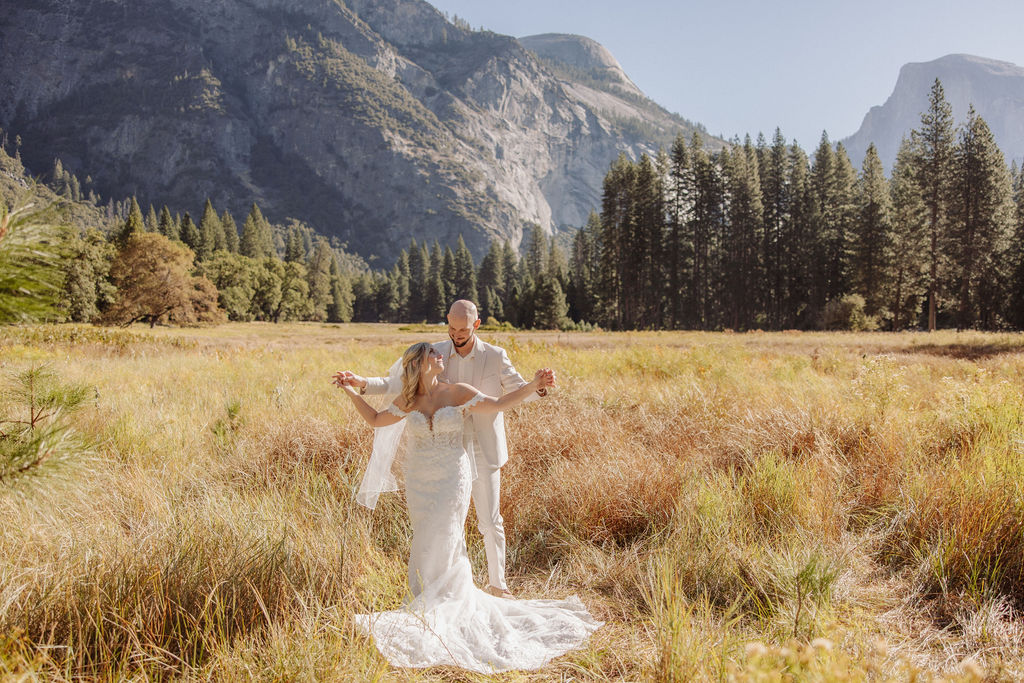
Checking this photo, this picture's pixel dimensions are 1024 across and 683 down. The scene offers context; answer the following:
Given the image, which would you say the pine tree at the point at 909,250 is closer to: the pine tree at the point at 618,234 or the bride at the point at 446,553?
the pine tree at the point at 618,234

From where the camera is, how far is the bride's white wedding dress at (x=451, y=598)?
3.07 meters

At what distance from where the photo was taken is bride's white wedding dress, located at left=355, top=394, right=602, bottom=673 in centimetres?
307

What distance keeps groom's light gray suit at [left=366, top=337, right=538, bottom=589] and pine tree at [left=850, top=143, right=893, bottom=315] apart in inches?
1826

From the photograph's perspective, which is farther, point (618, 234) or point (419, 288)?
point (419, 288)

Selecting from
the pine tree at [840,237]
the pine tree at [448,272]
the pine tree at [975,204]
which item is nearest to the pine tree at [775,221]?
the pine tree at [840,237]

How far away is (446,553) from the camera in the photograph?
11.1ft

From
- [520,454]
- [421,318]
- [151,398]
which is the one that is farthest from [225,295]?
[520,454]

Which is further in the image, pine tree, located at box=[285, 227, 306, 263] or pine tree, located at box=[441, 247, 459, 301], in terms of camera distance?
pine tree, located at box=[441, 247, 459, 301]

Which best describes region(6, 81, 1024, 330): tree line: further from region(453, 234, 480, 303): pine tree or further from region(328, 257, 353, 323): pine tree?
region(453, 234, 480, 303): pine tree

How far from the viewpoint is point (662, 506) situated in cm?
485

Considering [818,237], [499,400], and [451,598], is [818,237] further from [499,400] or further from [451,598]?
[451,598]

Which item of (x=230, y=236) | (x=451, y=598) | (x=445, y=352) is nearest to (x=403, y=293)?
(x=230, y=236)

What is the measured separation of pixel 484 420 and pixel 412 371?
0.86 meters

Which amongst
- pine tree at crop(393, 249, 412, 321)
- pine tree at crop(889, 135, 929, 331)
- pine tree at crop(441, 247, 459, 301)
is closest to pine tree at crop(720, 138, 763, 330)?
pine tree at crop(889, 135, 929, 331)
